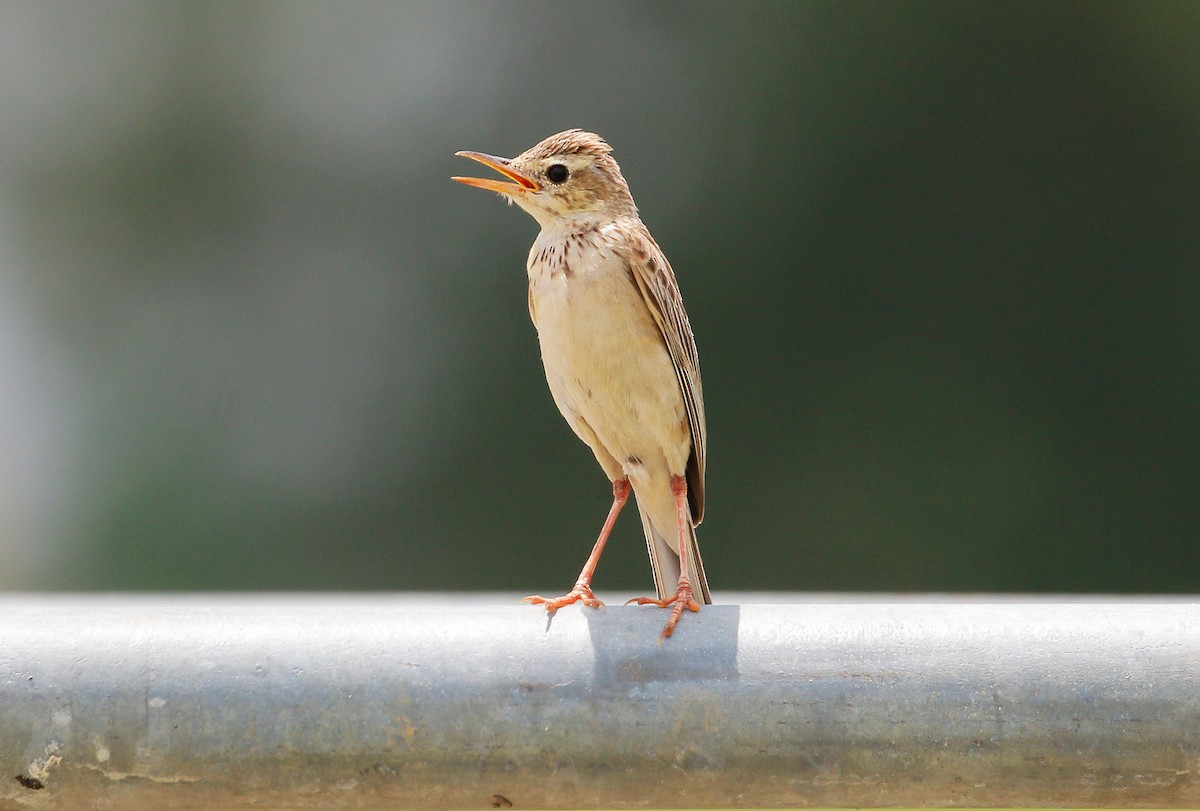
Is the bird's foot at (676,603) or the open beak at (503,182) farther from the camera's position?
the open beak at (503,182)

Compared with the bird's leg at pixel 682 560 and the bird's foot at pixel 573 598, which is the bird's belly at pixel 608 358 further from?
the bird's foot at pixel 573 598

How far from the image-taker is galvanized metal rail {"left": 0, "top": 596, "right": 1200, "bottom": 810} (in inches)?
85.9

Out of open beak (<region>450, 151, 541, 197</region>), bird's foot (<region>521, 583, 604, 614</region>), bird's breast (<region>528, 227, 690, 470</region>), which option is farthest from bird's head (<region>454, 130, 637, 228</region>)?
bird's foot (<region>521, 583, 604, 614</region>)

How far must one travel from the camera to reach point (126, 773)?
7.17 feet

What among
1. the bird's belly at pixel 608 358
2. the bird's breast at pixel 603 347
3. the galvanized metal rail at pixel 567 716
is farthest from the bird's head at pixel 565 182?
the galvanized metal rail at pixel 567 716

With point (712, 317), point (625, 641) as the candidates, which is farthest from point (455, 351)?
point (625, 641)

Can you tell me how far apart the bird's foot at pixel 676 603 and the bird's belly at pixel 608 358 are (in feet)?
2.30

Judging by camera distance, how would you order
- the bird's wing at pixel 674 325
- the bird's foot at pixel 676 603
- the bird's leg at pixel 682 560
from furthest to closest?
the bird's wing at pixel 674 325 → the bird's leg at pixel 682 560 → the bird's foot at pixel 676 603

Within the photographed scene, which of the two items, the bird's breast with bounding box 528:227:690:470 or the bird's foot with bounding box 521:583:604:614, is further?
the bird's breast with bounding box 528:227:690:470

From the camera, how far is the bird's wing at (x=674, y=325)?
4457 millimetres

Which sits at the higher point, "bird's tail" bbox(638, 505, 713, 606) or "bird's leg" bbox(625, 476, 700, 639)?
"bird's leg" bbox(625, 476, 700, 639)

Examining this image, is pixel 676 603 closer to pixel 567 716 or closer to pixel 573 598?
pixel 573 598

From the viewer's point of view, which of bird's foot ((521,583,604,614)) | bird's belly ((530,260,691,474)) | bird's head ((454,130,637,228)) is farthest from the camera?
bird's head ((454,130,637,228))

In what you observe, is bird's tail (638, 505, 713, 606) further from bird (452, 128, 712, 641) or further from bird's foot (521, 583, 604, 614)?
bird's foot (521, 583, 604, 614)
